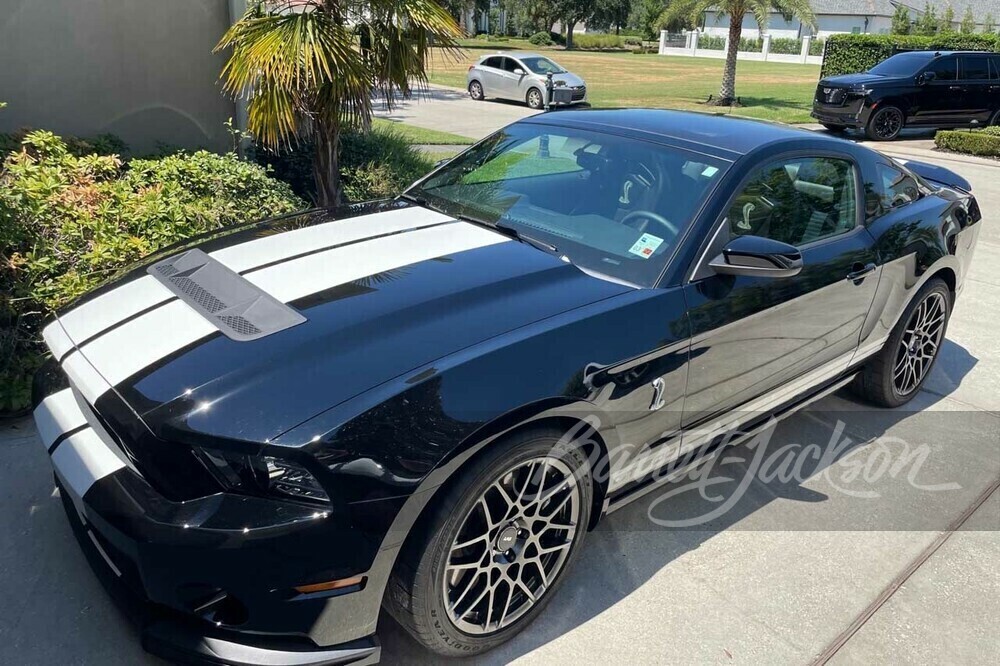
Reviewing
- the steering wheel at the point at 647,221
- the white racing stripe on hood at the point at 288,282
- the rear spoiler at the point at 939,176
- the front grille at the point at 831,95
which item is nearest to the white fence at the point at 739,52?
the front grille at the point at 831,95

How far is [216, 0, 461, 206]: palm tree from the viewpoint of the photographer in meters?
5.32

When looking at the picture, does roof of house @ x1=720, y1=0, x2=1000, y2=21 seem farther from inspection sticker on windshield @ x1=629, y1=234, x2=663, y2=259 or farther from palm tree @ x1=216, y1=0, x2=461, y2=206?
inspection sticker on windshield @ x1=629, y1=234, x2=663, y2=259

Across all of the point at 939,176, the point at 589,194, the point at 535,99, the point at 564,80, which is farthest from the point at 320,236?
the point at 535,99

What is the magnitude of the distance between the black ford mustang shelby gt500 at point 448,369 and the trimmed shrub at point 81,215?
132 cm

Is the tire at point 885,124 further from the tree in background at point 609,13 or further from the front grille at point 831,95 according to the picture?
A: the tree in background at point 609,13

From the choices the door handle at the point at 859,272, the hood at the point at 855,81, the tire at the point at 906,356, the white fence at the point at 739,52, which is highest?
the white fence at the point at 739,52

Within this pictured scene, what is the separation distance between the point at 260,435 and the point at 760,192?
92.7 inches

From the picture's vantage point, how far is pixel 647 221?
3.19 metres

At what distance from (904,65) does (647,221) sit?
1688cm

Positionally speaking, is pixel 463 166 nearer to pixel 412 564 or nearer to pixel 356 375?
pixel 356 375

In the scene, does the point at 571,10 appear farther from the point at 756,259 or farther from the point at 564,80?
the point at 756,259

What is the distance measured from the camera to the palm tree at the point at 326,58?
5.32 m

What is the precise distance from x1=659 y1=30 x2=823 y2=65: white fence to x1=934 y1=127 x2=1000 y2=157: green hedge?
124ft

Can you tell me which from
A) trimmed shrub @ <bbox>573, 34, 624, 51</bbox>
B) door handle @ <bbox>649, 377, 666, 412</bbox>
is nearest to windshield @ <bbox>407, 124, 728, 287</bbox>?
door handle @ <bbox>649, 377, 666, 412</bbox>
